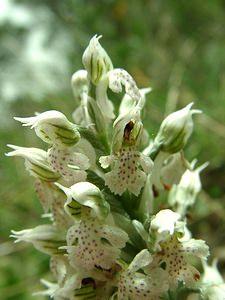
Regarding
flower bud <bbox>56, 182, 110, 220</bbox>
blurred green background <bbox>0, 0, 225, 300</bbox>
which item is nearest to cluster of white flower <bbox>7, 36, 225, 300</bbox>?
flower bud <bbox>56, 182, 110, 220</bbox>

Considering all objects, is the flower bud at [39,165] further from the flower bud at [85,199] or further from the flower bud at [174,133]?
the flower bud at [174,133]

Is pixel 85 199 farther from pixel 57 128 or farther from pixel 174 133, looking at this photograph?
pixel 174 133

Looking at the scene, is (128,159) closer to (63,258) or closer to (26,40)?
(63,258)

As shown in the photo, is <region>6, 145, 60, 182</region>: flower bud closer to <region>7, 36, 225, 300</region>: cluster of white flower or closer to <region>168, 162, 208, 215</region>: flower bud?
<region>7, 36, 225, 300</region>: cluster of white flower

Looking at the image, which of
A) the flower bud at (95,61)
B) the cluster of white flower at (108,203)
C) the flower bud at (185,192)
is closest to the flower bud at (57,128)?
the cluster of white flower at (108,203)

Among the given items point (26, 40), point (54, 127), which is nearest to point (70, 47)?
point (26, 40)

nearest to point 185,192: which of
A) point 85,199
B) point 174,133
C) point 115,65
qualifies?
point 174,133
